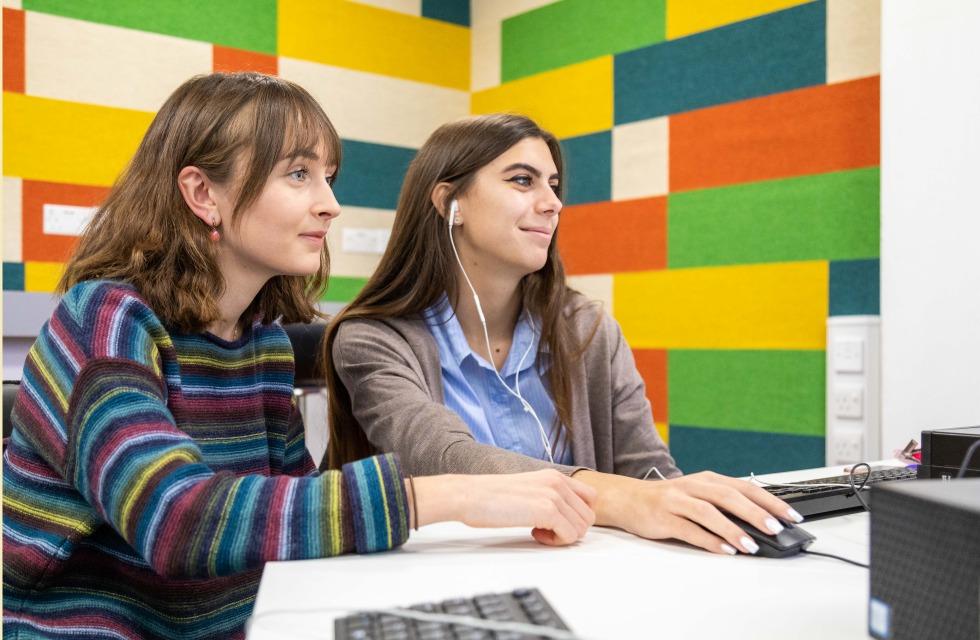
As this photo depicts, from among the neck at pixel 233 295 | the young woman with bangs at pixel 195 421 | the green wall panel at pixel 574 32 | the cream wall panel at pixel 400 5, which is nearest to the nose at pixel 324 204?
the young woman with bangs at pixel 195 421

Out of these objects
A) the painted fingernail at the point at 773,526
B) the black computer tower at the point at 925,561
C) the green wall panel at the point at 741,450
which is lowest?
the green wall panel at the point at 741,450

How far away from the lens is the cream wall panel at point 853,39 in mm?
2521

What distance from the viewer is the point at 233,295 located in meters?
1.29

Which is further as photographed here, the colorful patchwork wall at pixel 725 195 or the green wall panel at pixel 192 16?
the green wall panel at pixel 192 16

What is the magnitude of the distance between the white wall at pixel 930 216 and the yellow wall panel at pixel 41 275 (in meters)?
2.56

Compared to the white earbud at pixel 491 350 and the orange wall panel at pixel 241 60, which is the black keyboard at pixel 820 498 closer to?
the white earbud at pixel 491 350

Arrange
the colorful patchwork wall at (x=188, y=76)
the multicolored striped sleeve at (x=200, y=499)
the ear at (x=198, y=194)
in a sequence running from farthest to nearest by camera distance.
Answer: the colorful patchwork wall at (x=188, y=76) < the ear at (x=198, y=194) < the multicolored striped sleeve at (x=200, y=499)

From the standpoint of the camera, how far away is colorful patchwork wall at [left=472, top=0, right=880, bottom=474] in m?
2.61

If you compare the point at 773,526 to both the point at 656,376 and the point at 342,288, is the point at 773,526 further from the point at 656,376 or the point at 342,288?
the point at 342,288

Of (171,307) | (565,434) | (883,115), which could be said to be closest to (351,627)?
(171,307)

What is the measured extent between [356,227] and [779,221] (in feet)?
5.62

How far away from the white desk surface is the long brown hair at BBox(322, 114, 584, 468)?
69 cm

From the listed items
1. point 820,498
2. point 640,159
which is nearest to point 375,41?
point 640,159

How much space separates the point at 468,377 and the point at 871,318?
1350 mm
